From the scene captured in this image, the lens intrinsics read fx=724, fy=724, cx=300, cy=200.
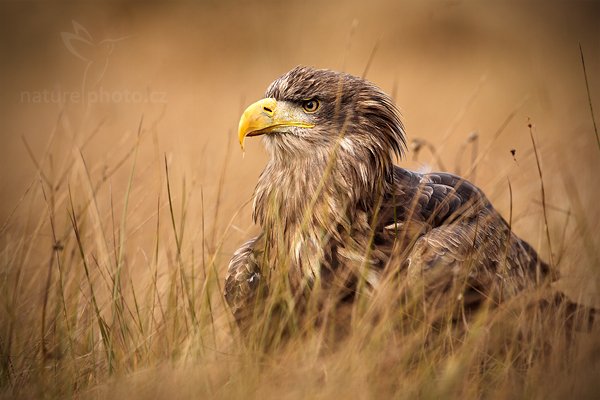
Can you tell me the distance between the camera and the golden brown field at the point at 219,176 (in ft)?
9.75

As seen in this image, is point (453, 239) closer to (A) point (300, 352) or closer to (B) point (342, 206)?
(B) point (342, 206)

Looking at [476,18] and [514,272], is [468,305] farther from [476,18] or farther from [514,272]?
Answer: [476,18]

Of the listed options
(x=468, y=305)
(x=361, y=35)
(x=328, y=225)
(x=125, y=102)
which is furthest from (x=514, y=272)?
(x=361, y=35)

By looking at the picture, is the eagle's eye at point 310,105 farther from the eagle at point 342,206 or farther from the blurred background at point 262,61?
the blurred background at point 262,61

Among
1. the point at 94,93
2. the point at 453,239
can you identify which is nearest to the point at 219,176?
the point at 453,239

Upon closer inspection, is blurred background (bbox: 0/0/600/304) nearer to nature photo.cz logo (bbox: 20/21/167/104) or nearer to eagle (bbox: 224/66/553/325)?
nature photo.cz logo (bbox: 20/21/167/104)

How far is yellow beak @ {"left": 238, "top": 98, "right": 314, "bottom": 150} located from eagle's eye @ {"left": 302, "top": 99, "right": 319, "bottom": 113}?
0.18 feet

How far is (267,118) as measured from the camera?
376 cm

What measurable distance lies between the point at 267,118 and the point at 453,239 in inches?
44.5

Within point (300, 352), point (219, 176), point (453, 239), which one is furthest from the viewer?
point (219, 176)

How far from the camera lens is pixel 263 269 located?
11.7 feet

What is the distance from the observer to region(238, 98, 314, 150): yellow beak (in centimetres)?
372

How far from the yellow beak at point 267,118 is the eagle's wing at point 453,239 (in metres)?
0.65

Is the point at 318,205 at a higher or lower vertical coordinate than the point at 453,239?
higher
